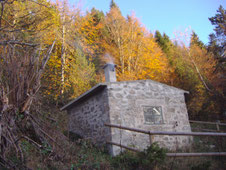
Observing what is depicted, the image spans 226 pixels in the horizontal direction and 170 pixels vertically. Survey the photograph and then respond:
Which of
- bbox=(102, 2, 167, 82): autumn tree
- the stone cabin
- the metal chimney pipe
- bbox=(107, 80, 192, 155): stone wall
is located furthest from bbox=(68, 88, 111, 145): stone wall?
bbox=(102, 2, 167, 82): autumn tree

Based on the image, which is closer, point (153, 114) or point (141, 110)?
point (141, 110)

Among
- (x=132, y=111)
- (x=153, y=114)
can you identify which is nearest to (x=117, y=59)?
(x=153, y=114)

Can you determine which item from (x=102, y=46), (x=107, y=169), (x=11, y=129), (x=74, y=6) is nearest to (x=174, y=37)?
(x=102, y=46)

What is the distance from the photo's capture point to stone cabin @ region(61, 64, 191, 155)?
26.1 feet

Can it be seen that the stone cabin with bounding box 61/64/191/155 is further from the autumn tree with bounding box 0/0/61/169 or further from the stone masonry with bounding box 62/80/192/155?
the autumn tree with bounding box 0/0/61/169

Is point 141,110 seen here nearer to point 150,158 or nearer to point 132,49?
point 150,158

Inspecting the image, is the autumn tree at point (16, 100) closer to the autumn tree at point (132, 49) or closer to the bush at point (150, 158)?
the bush at point (150, 158)

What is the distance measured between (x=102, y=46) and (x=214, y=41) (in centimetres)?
1039

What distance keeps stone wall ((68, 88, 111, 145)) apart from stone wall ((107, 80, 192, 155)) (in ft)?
1.26

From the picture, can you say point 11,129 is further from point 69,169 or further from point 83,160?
point 83,160

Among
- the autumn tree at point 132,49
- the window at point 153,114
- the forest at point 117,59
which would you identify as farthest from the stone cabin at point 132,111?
the autumn tree at point 132,49

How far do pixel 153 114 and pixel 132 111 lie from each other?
3.37ft

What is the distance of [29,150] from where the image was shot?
Result: 198 inches

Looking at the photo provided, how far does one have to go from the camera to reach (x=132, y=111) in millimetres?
8359
